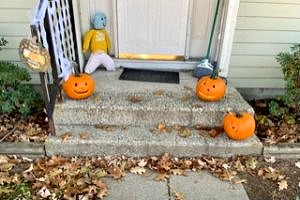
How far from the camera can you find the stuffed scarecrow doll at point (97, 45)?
4.00 m

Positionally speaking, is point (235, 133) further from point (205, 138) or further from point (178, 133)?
point (178, 133)

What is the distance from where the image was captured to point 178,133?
3387 millimetres

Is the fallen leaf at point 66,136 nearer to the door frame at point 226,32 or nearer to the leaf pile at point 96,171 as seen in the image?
the leaf pile at point 96,171

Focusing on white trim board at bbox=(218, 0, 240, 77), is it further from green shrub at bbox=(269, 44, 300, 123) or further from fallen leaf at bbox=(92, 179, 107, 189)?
fallen leaf at bbox=(92, 179, 107, 189)

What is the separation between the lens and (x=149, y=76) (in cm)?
410

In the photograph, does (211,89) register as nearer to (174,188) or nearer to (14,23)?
(174,188)

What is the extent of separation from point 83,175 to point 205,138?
4.00ft

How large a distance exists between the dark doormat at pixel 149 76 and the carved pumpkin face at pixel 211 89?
Answer: 566 millimetres

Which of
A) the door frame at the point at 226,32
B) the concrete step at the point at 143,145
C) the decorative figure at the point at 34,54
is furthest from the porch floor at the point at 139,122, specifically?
the decorative figure at the point at 34,54

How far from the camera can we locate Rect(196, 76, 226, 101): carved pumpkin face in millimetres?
3367

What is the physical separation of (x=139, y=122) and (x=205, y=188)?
965 mm

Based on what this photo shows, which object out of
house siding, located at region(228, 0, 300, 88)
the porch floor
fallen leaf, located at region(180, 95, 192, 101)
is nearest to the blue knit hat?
the porch floor

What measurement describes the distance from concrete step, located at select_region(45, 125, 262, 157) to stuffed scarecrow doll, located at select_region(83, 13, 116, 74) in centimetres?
108

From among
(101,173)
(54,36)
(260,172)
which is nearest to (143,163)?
(101,173)
